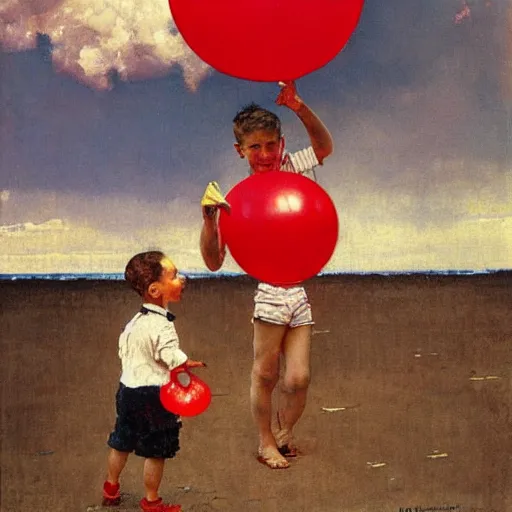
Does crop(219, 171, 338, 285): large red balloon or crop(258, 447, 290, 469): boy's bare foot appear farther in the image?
crop(258, 447, 290, 469): boy's bare foot

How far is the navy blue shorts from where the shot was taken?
1785 millimetres

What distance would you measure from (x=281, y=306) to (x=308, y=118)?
0.42 meters

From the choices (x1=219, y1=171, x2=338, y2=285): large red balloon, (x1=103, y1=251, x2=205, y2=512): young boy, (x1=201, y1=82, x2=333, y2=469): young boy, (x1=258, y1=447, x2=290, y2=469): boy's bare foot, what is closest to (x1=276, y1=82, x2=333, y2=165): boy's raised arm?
(x1=201, y1=82, x2=333, y2=469): young boy

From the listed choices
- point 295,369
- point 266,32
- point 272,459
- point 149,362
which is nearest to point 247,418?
point 272,459

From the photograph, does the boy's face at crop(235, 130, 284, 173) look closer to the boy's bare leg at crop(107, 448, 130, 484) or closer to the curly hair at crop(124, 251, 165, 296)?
the curly hair at crop(124, 251, 165, 296)

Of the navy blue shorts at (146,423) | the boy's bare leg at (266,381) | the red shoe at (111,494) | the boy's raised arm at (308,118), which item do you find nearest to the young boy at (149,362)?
the navy blue shorts at (146,423)

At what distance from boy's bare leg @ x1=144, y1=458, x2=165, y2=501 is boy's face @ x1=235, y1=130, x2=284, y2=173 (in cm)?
66

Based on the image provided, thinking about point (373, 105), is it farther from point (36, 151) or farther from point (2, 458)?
point (2, 458)

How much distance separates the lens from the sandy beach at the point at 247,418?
1965mm

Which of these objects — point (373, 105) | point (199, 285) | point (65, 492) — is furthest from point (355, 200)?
point (65, 492)

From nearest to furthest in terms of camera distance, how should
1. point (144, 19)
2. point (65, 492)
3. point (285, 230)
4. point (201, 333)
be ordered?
point (285, 230) → point (65, 492) → point (144, 19) → point (201, 333)

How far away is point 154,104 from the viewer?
213cm

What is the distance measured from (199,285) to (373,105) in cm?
63

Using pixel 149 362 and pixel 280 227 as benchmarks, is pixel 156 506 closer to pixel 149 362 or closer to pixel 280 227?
pixel 149 362
